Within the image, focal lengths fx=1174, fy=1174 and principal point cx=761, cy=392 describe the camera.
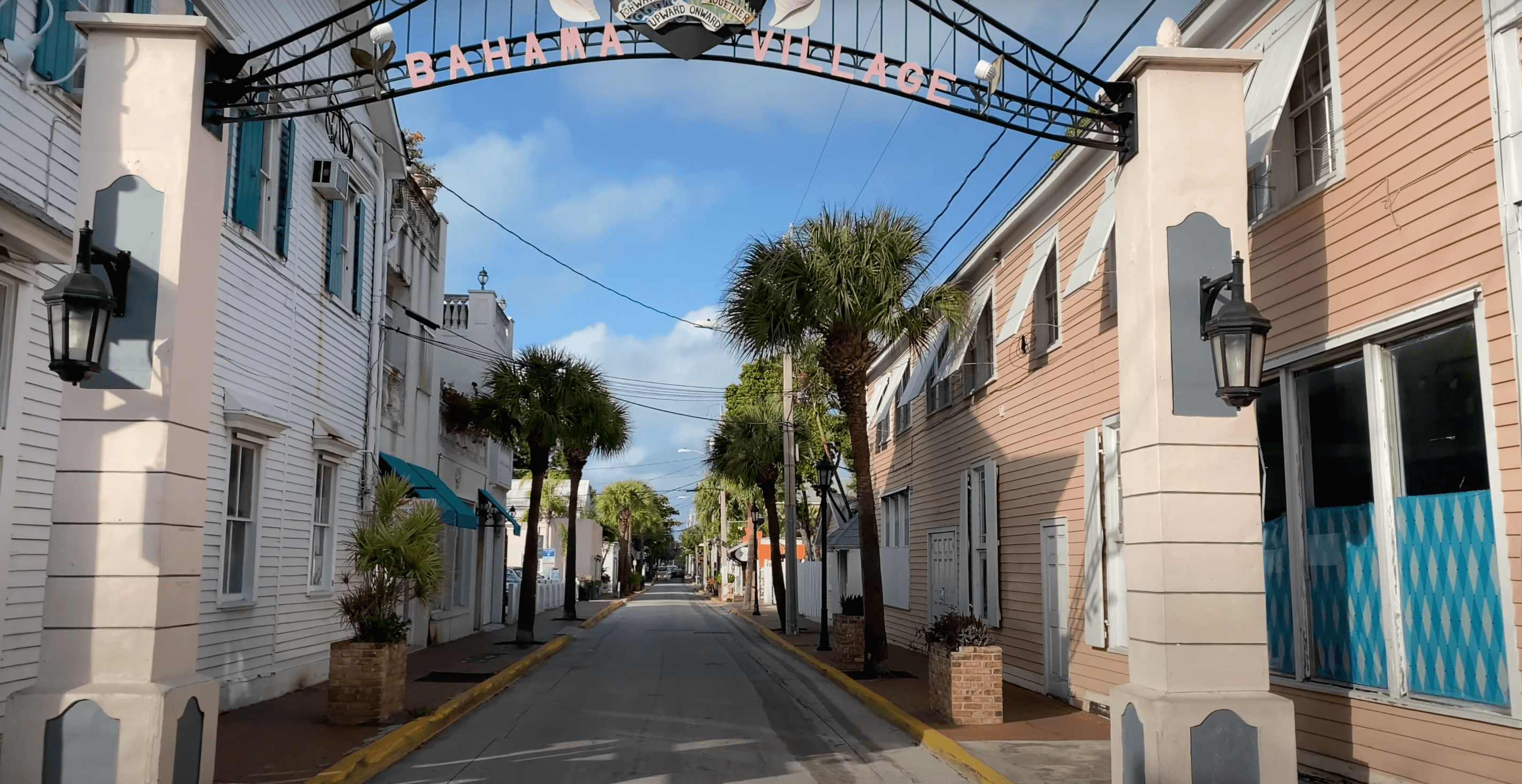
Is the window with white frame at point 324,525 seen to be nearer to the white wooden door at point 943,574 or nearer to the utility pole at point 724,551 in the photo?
the white wooden door at point 943,574

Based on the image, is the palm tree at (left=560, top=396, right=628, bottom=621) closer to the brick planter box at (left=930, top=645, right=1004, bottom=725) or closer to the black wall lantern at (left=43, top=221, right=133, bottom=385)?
the brick planter box at (left=930, top=645, right=1004, bottom=725)

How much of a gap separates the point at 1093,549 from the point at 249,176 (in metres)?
11.0

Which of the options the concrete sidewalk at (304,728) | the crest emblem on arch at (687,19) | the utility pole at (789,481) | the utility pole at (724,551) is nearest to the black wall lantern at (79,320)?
the concrete sidewalk at (304,728)

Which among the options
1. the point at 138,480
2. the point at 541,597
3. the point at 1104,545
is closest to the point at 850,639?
the point at 1104,545

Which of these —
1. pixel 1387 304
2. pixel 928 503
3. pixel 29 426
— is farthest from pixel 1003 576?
pixel 29 426

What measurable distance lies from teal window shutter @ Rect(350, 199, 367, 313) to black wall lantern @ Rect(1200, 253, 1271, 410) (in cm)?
1436

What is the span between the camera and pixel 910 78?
9633 mm

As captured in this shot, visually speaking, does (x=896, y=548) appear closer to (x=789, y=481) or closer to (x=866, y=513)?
(x=789, y=481)

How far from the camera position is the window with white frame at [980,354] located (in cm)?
1948

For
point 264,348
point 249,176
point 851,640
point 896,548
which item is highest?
point 249,176

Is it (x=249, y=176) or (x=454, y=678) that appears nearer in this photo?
(x=249, y=176)

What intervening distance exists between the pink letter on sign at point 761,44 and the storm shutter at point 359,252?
11.0 m

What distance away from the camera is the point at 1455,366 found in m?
8.19

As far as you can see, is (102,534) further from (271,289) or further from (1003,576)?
(1003,576)
